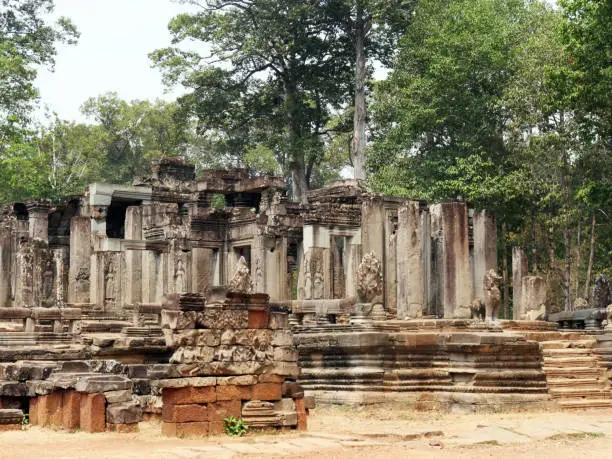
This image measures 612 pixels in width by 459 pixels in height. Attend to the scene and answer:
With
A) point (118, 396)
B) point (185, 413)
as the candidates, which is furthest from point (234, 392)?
point (118, 396)

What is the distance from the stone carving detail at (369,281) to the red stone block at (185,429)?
618cm

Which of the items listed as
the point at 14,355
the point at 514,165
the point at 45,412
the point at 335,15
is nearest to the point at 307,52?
the point at 335,15

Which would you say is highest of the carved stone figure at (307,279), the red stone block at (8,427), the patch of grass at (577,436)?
the carved stone figure at (307,279)

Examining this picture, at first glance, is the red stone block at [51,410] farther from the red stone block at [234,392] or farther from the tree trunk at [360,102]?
the tree trunk at [360,102]

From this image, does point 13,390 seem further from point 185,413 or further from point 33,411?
point 185,413

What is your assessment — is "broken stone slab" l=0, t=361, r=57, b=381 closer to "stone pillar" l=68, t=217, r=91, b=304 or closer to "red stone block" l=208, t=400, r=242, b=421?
"red stone block" l=208, t=400, r=242, b=421

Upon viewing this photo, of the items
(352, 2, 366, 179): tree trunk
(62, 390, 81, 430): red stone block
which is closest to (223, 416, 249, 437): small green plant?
(62, 390, 81, 430): red stone block

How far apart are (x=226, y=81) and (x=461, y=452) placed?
32.7 metres

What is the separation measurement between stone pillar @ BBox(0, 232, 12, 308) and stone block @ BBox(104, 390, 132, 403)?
20390 mm

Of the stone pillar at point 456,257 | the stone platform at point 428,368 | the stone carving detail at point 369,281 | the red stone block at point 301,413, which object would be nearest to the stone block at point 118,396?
the red stone block at point 301,413

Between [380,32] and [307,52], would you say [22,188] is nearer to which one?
[307,52]

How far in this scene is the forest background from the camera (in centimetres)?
3189

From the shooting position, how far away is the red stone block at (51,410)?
13.4m

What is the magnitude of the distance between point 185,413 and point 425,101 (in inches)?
959
